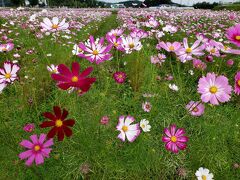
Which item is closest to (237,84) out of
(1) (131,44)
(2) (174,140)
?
(2) (174,140)

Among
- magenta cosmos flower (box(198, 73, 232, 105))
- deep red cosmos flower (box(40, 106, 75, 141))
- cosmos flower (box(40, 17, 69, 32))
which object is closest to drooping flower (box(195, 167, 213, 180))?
magenta cosmos flower (box(198, 73, 232, 105))

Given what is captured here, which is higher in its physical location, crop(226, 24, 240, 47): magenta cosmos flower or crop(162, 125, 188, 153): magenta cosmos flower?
crop(226, 24, 240, 47): magenta cosmos flower

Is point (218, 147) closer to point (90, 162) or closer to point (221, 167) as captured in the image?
point (221, 167)

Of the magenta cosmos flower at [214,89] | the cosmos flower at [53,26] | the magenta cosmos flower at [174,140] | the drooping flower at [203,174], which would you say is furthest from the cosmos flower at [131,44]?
the drooping flower at [203,174]

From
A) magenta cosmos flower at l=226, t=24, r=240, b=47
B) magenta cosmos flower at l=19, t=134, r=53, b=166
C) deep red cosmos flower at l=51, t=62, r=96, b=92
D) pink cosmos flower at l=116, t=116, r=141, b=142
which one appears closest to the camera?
deep red cosmos flower at l=51, t=62, r=96, b=92

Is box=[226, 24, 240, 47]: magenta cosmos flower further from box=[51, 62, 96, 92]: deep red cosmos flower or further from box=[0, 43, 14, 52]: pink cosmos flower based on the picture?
box=[0, 43, 14, 52]: pink cosmos flower

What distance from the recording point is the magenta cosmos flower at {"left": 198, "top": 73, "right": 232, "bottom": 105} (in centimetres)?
120

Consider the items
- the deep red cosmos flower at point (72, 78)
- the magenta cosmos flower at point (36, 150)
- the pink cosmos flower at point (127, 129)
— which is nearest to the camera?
the deep red cosmos flower at point (72, 78)

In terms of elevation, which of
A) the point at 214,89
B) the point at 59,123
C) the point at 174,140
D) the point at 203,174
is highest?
the point at 214,89

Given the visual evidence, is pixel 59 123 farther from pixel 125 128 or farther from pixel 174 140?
pixel 174 140

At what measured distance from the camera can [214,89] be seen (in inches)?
48.1

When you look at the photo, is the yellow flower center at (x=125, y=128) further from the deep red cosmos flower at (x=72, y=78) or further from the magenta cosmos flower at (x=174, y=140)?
the deep red cosmos flower at (x=72, y=78)

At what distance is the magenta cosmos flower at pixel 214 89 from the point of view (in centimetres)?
120

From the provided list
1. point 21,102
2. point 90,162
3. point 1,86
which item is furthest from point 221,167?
point 21,102
